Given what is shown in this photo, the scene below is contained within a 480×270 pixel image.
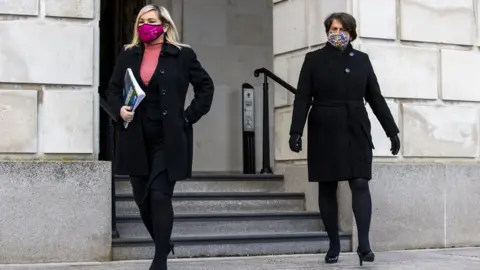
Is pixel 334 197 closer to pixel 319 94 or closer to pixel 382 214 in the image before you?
pixel 319 94

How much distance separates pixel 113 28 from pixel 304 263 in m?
6.17

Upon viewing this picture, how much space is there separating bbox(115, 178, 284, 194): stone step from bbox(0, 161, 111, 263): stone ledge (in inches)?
46.9

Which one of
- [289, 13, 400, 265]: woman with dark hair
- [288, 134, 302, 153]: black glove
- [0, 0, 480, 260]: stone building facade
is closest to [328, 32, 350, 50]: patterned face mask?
[289, 13, 400, 265]: woman with dark hair

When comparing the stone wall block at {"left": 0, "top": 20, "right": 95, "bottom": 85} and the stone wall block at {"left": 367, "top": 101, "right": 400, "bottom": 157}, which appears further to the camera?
the stone wall block at {"left": 367, "top": 101, "right": 400, "bottom": 157}

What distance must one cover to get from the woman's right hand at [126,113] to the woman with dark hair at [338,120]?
1.50 meters

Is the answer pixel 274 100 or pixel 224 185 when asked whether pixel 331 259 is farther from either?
pixel 274 100

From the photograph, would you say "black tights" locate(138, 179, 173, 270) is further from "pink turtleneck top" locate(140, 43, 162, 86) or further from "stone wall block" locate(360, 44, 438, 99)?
"stone wall block" locate(360, 44, 438, 99)

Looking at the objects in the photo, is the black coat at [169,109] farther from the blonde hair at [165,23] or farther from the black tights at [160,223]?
the black tights at [160,223]

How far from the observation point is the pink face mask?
5.61m

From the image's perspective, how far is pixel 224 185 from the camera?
865 centimetres

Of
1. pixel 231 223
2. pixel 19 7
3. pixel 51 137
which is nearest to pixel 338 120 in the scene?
pixel 231 223

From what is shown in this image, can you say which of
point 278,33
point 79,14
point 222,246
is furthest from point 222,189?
point 79,14

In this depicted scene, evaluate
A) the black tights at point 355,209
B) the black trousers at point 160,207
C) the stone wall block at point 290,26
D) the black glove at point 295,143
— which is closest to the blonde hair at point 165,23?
the black trousers at point 160,207

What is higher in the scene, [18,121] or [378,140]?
[18,121]
